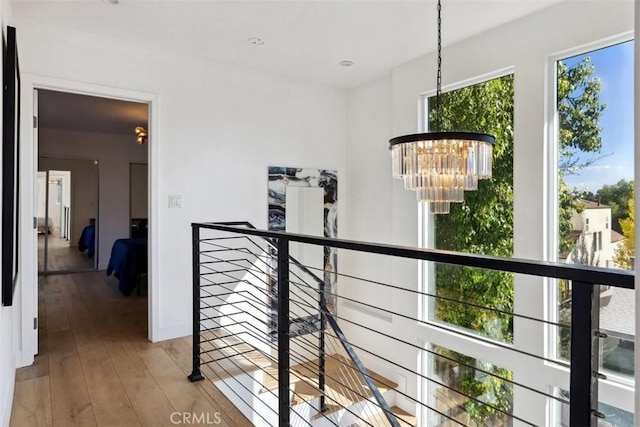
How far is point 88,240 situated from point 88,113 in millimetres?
2775

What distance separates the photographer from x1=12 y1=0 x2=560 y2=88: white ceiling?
2721 mm

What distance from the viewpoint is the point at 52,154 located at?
21.6 ft

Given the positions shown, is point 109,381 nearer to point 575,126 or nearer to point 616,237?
point 616,237

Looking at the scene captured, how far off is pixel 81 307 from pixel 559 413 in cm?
471

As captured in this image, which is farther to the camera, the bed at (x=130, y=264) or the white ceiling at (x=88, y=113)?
the bed at (x=130, y=264)

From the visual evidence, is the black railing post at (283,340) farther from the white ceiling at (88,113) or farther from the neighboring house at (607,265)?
the white ceiling at (88,113)

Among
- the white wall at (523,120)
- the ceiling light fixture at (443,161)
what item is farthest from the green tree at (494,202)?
the ceiling light fixture at (443,161)

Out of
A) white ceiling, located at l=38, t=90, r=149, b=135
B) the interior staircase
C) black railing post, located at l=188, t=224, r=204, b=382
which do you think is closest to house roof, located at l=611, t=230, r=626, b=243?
the interior staircase

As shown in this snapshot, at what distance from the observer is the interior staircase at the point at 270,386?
106 inches

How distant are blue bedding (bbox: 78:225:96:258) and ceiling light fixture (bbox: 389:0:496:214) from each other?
6.68 meters

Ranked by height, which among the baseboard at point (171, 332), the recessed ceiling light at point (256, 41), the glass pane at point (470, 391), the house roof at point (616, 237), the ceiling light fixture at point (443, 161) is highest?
the recessed ceiling light at point (256, 41)

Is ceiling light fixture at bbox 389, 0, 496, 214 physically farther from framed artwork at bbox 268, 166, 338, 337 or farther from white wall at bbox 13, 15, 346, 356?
white wall at bbox 13, 15, 346, 356

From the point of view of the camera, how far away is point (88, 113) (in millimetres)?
5453

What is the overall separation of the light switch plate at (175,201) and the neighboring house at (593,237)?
3129 millimetres
